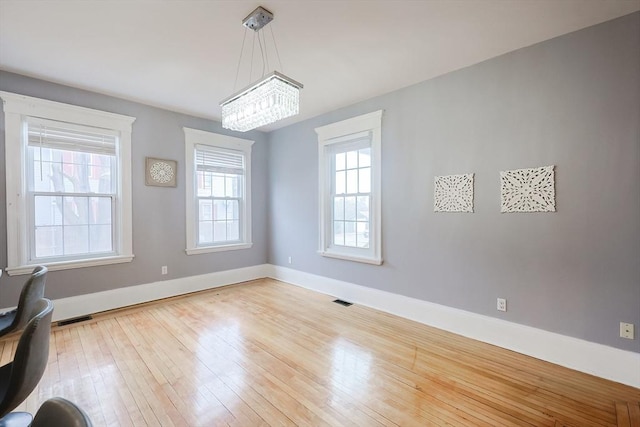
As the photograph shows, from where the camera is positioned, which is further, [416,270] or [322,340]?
[416,270]

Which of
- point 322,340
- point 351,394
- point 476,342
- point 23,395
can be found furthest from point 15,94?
point 476,342

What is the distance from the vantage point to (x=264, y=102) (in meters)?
2.38

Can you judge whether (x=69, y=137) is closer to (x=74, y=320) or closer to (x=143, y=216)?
(x=143, y=216)

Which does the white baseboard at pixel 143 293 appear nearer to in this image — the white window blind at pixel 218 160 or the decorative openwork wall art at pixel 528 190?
the white window blind at pixel 218 160

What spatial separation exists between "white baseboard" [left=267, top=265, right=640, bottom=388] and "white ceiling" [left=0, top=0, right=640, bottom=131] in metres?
2.56

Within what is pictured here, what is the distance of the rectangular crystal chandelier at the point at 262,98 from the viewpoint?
7.20 feet

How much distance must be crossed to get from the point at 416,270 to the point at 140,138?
158 inches

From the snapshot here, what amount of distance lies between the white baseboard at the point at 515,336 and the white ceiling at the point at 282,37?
2560mm

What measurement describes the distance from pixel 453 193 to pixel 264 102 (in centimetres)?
213

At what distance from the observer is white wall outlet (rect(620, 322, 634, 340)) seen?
2143 mm

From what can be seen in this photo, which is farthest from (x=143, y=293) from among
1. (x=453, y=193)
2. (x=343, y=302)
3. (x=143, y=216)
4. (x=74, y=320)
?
(x=453, y=193)

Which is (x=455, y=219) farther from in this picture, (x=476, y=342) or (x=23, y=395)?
(x=23, y=395)

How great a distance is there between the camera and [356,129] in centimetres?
394

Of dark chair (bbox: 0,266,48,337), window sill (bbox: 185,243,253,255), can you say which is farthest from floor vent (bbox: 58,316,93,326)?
dark chair (bbox: 0,266,48,337)
